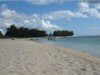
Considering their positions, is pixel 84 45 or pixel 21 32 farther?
pixel 21 32

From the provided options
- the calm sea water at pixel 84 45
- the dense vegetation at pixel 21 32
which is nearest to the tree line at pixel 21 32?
the dense vegetation at pixel 21 32

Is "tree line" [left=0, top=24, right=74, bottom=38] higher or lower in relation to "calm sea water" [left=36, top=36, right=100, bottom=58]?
higher

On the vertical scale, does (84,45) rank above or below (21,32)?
below

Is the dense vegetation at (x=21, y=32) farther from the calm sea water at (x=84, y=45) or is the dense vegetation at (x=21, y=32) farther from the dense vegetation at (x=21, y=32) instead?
the calm sea water at (x=84, y=45)

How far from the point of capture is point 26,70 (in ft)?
33.6

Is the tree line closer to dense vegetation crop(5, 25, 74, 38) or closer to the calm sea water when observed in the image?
dense vegetation crop(5, 25, 74, 38)

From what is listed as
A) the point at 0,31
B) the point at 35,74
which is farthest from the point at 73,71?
the point at 0,31

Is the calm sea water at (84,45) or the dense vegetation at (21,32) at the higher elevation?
the dense vegetation at (21,32)

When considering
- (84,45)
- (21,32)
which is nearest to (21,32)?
(21,32)

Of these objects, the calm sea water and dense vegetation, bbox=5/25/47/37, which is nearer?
the calm sea water

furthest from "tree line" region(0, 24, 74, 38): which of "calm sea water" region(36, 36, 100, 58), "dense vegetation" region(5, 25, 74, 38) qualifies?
"calm sea water" region(36, 36, 100, 58)

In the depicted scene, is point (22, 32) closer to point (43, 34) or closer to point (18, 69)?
point (43, 34)

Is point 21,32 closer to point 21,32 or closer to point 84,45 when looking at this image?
point 21,32

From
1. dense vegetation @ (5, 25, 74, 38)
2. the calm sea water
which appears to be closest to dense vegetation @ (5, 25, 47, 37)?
dense vegetation @ (5, 25, 74, 38)
